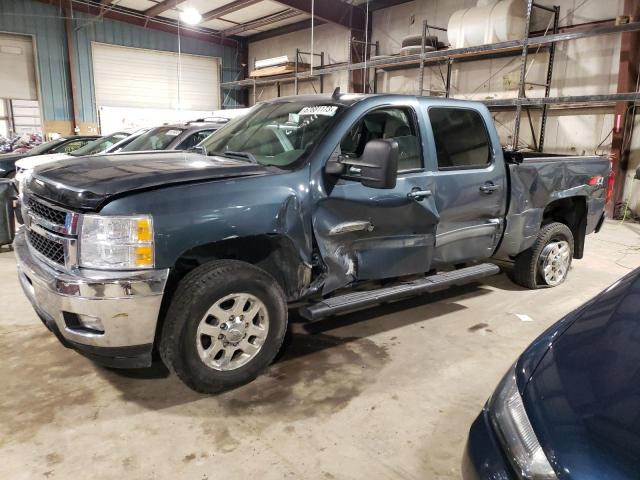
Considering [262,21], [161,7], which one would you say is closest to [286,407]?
[161,7]

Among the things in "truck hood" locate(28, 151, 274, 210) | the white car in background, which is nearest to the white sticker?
"truck hood" locate(28, 151, 274, 210)

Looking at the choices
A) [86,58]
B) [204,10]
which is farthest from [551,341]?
[86,58]

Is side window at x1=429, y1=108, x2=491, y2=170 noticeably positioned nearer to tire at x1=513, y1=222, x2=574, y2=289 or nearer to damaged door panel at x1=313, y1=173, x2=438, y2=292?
damaged door panel at x1=313, y1=173, x2=438, y2=292

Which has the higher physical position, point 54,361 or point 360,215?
point 360,215

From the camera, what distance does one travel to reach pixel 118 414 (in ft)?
8.35

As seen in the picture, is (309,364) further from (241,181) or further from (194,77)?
(194,77)

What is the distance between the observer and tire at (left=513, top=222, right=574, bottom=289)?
454 centimetres

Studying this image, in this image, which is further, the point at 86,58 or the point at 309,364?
the point at 86,58

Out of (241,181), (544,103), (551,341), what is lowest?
(551,341)

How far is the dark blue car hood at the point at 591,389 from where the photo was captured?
1237 millimetres

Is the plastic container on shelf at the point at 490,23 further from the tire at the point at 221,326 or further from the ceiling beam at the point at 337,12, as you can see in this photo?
the tire at the point at 221,326

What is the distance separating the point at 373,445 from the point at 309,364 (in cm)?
88

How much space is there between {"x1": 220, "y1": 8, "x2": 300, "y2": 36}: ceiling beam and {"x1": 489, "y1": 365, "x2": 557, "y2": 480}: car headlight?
573 inches

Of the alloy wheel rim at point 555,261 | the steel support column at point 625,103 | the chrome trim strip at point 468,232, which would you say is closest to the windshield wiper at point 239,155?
the chrome trim strip at point 468,232
